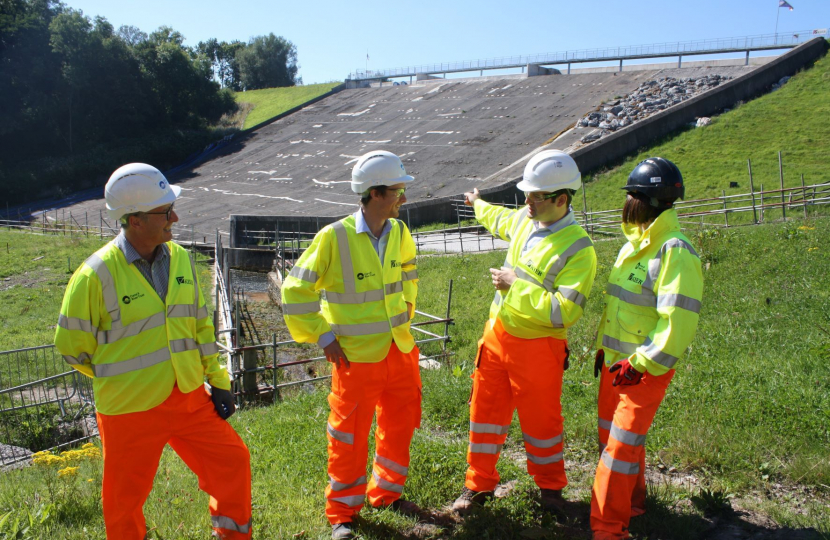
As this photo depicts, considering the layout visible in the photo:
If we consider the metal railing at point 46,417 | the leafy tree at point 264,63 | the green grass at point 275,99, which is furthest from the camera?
the leafy tree at point 264,63

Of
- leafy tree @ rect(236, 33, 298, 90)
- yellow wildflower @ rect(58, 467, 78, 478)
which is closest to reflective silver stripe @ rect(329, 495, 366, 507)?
yellow wildflower @ rect(58, 467, 78, 478)

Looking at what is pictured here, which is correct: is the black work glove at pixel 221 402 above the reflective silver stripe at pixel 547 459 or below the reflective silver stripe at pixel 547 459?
above

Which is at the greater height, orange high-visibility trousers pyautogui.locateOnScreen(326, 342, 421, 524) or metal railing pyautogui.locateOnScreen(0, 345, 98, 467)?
orange high-visibility trousers pyautogui.locateOnScreen(326, 342, 421, 524)

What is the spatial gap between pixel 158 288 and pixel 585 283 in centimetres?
239

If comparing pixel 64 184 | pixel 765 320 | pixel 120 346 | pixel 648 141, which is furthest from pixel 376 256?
pixel 64 184

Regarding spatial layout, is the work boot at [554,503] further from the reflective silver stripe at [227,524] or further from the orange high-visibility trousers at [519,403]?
the reflective silver stripe at [227,524]

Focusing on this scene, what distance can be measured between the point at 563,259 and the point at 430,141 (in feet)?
109

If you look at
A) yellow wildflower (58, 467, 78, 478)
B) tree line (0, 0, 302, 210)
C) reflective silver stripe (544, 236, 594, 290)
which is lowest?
yellow wildflower (58, 467, 78, 478)

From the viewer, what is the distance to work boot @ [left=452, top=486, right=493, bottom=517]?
3.90 meters

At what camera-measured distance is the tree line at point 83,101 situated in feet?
144

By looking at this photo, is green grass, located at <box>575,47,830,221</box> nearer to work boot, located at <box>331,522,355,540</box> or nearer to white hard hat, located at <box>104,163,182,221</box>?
work boot, located at <box>331,522,355,540</box>

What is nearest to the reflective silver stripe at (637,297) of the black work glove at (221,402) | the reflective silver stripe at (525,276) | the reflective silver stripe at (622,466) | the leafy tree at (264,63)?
the reflective silver stripe at (525,276)

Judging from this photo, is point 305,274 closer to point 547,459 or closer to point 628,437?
point 547,459

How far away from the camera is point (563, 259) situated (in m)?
3.70
